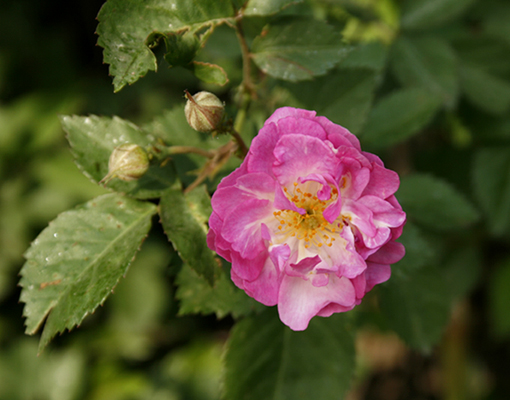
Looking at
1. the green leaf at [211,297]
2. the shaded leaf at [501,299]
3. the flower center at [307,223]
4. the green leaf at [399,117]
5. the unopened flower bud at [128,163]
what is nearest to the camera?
the unopened flower bud at [128,163]

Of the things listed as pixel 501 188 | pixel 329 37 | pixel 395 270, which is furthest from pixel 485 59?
pixel 395 270

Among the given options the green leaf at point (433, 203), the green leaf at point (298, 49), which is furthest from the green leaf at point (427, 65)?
the green leaf at point (298, 49)

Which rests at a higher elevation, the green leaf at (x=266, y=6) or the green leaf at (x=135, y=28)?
the green leaf at (x=135, y=28)

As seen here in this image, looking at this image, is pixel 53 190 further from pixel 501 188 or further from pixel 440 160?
pixel 501 188

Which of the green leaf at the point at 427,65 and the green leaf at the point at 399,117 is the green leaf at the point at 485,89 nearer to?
the green leaf at the point at 427,65

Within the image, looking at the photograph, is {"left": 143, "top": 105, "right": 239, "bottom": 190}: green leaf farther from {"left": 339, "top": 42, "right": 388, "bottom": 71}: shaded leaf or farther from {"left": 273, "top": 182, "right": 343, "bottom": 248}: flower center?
{"left": 339, "top": 42, "right": 388, "bottom": 71}: shaded leaf

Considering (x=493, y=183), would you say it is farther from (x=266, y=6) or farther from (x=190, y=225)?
(x=190, y=225)
